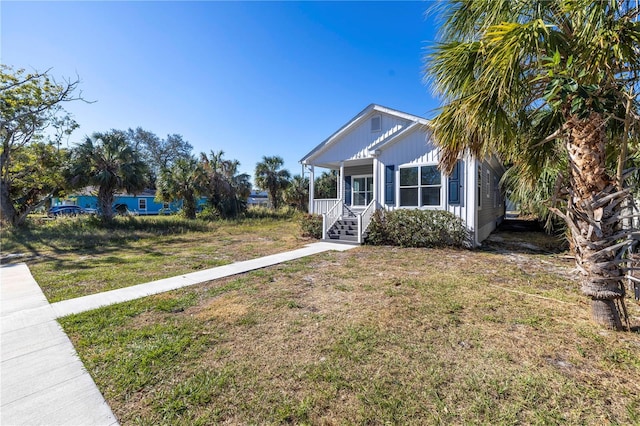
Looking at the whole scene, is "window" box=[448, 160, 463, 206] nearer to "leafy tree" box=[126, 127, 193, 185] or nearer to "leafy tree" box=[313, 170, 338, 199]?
"leafy tree" box=[313, 170, 338, 199]

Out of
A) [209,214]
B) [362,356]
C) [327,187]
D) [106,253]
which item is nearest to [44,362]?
[362,356]

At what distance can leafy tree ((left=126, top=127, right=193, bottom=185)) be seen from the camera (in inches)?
1815

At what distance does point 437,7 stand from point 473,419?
526 centimetres

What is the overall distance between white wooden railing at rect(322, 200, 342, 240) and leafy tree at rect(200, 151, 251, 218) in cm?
1276

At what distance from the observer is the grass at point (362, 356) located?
7.15 feet

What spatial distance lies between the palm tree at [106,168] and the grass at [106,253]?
2110 mm

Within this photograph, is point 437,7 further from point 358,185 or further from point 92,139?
point 92,139

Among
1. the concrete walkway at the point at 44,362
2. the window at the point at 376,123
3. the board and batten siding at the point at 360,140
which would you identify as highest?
the window at the point at 376,123

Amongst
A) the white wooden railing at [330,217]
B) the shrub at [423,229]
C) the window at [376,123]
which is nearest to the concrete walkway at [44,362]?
the white wooden railing at [330,217]

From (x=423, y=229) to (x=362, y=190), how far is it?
490 cm

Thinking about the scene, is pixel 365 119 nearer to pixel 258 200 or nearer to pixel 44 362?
pixel 44 362

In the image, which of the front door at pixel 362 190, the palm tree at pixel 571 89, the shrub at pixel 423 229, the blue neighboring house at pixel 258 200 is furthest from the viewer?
the blue neighboring house at pixel 258 200

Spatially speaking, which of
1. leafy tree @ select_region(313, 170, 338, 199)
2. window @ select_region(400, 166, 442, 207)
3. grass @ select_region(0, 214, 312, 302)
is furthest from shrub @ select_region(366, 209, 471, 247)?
leafy tree @ select_region(313, 170, 338, 199)

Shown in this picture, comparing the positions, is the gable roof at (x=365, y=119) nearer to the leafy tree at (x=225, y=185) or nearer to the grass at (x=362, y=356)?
the grass at (x=362, y=356)
